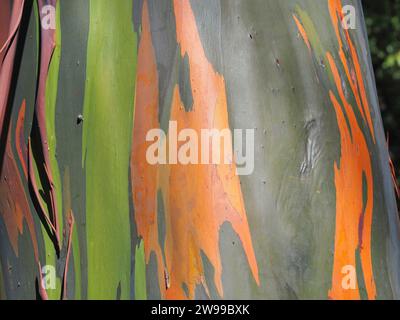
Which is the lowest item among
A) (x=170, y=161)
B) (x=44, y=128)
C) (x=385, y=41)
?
(x=170, y=161)

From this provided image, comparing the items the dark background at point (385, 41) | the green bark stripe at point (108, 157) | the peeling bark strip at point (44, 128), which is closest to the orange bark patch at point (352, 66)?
the green bark stripe at point (108, 157)

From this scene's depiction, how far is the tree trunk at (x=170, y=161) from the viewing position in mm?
1616

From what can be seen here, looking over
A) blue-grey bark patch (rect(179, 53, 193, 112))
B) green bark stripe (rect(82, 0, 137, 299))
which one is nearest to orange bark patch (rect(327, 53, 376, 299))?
blue-grey bark patch (rect(179, 53, 193, 112))

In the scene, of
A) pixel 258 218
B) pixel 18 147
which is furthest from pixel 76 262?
pixel 258 218

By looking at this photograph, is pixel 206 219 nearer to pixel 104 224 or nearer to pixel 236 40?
pixel 104 224

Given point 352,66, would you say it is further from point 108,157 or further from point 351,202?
point 108,157

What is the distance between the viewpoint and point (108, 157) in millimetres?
1639

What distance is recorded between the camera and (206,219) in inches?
63.2

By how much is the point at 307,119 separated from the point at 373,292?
0.43 meters

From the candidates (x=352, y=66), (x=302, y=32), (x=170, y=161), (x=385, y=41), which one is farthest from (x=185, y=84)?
(x=385, y=41)

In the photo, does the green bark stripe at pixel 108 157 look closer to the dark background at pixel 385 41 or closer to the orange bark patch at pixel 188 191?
the orange bark patch at pixel 188 191

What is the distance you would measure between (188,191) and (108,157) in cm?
19

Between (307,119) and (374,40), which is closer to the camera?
(307,119)

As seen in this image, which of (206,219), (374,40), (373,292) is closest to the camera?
(206,219)
